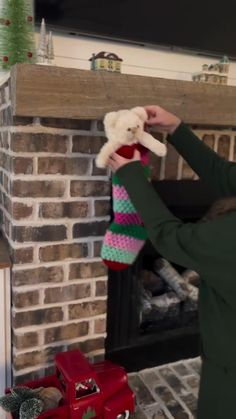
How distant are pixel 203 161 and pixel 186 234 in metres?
0.44

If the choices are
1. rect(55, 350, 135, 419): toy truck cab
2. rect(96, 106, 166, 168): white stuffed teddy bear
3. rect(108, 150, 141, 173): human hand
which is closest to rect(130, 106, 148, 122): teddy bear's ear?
rect(96, 106, 166, 168): white stuffed teddy bear

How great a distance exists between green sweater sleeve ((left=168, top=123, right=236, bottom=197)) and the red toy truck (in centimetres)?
66

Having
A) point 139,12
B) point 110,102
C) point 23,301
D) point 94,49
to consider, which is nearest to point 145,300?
point 23,301

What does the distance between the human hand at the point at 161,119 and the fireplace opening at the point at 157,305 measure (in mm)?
301

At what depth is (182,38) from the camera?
151 centimetres

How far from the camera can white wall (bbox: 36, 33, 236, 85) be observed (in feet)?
4.50

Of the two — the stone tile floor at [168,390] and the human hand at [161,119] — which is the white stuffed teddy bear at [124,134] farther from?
the stone tile floor at [168,390]

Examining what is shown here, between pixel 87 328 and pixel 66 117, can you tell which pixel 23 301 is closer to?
pixel 87 328

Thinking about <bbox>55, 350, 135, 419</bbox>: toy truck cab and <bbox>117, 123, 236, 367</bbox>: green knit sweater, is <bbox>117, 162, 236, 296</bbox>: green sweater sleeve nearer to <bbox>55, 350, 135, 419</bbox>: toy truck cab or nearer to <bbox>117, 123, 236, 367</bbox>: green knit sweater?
<bbox>117, 123, 236, 367</bbox>: green knit sweater

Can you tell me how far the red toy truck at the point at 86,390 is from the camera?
1.09 m

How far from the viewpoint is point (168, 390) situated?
1.42m

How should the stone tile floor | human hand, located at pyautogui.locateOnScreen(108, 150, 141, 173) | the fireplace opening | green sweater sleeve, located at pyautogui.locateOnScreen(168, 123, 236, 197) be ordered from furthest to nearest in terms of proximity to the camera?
the fireplace opening → the stone tile floor → green sweater sleeve, located at pyautogui.locateOnScreen(168, 123, 236, 197) → human hand, located at pyautogui.locateOnScreen(108, 150, 141, 173)

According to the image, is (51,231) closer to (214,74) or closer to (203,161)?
(203,161)

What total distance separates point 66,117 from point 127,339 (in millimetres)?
861
